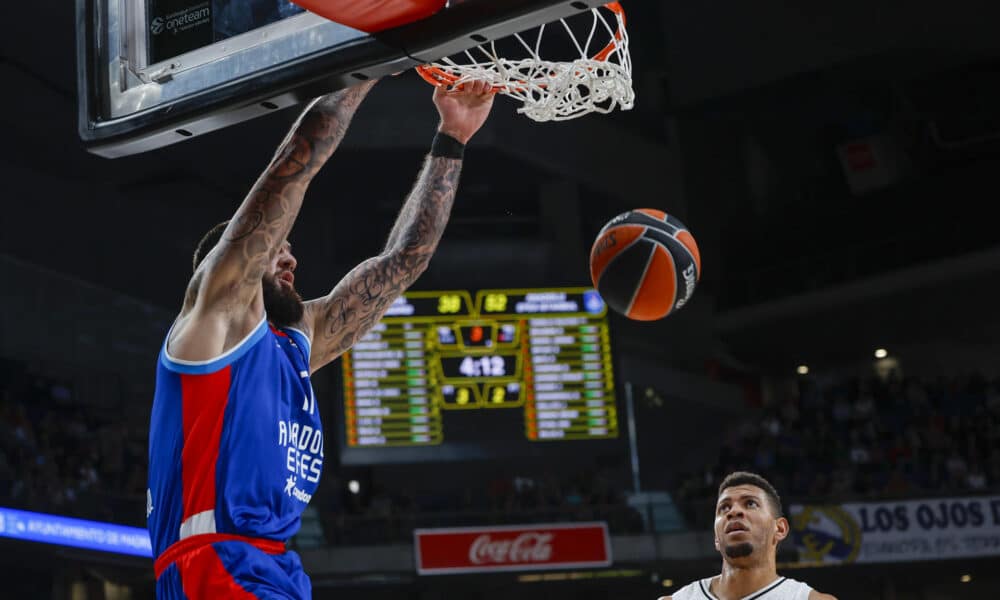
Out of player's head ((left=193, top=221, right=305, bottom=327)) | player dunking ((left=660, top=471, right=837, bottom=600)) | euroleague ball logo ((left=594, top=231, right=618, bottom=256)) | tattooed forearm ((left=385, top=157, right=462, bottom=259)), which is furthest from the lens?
euroleague ball logo ((left=594, top=231, right=618, bottom=256))

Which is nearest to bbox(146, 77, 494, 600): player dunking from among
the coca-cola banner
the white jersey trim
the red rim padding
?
the white jersey trim

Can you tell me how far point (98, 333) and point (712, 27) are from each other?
31.6 ft

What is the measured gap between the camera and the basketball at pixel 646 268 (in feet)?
17.6

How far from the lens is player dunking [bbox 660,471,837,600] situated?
16.1 feet

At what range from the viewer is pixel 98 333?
18.3 metres

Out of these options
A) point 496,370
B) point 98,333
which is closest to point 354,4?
point 496,370

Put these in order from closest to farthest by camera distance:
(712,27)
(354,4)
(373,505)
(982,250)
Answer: (354,4) → (373,505) → (712,27) → (982,250)

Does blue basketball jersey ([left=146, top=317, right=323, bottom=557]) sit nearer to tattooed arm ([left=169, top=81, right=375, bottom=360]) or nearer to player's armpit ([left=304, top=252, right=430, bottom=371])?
tattooed arm ([left=169, top=81, right=375, bottom=360])

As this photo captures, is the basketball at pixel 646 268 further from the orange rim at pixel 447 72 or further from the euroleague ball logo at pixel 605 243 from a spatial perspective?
the orange rim at pixel 447 72

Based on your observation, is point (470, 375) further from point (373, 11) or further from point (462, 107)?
point (373, 11)

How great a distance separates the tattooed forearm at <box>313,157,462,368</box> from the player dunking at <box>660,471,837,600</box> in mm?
1727

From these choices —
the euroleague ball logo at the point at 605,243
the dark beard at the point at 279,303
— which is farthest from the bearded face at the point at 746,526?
the dark beard at the point at 279,303

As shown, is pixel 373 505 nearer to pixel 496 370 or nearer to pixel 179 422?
pixel 496 370

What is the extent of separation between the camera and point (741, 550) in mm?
4906
